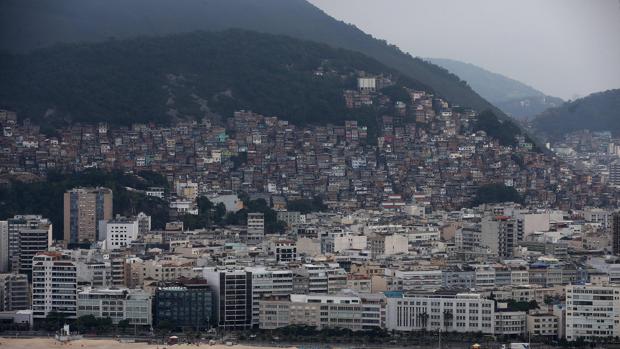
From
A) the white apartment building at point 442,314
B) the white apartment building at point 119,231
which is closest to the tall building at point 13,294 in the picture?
the white apartment building at point 442,314

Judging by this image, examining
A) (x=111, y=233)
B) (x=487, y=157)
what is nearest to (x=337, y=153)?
(x=487, y=157)

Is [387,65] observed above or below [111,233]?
above

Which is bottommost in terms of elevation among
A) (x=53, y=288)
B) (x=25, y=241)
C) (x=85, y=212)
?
(x=53, y=288)

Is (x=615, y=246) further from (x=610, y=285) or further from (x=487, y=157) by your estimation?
(x=487, y=157)

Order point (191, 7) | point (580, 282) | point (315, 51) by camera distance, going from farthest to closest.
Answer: point (191, 7), point (315, 51), point (580, 282)

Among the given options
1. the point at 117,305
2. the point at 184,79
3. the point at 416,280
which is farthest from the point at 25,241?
the point at 184,79

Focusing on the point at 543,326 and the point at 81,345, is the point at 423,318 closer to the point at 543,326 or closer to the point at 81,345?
the point at 543,326

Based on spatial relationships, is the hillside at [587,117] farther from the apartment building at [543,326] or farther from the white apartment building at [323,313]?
the apartment building at [543,326]
